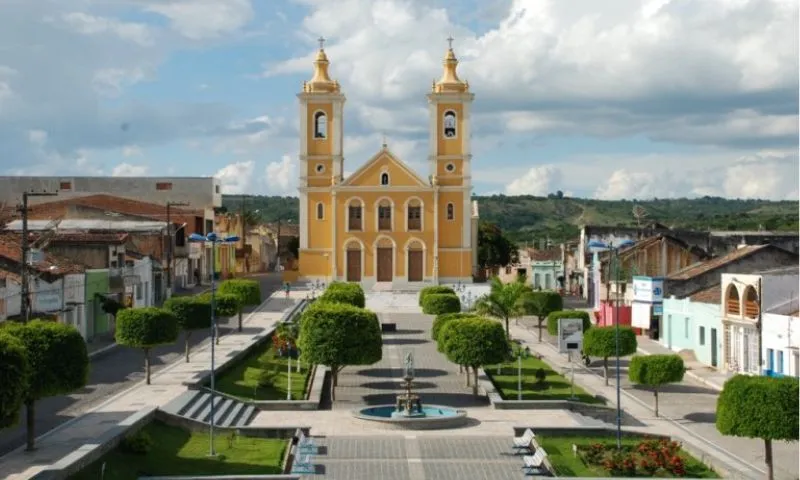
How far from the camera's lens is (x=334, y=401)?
110 ft

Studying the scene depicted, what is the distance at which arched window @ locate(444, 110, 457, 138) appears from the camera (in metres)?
82.0

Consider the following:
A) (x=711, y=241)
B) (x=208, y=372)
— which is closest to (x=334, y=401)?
(x=208, y=372)

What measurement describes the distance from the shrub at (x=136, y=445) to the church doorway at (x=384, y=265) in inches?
2278

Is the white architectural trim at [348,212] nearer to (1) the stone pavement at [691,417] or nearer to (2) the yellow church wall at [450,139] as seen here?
(2) the yellow church wall at [450,139]

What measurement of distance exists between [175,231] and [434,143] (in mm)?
19575

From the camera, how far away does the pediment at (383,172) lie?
81125mm

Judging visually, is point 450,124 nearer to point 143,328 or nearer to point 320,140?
point 320,140

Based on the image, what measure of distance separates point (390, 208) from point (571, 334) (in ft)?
140

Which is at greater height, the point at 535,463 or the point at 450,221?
the point at 450,221

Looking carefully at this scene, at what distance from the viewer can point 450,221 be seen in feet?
268

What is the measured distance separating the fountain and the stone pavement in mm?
4816

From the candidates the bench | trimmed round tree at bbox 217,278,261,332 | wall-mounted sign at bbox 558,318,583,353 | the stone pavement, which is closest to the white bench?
the bench

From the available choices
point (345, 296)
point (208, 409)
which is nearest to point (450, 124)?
point (345, 296)

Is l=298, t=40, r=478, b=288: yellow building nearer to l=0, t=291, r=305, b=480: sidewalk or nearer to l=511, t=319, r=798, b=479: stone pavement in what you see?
l=0, t=291, r=305, b=480: sidewalk
